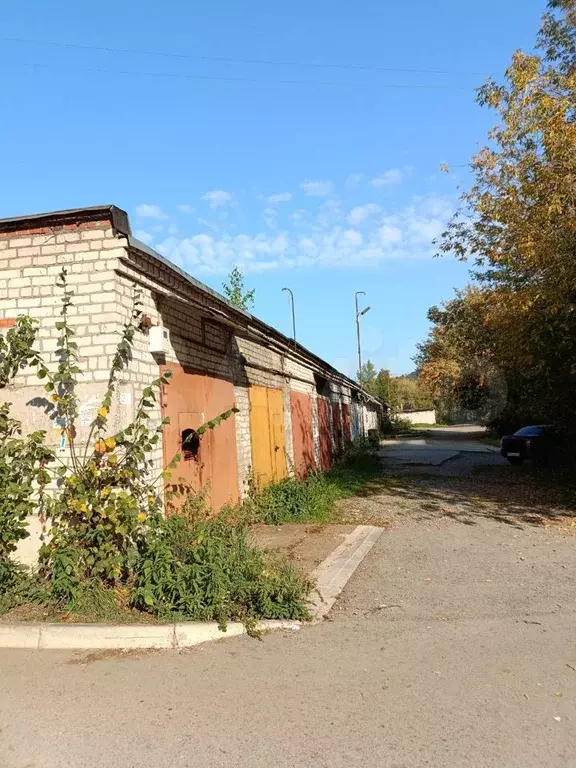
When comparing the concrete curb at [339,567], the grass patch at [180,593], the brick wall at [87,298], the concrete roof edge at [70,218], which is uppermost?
the concrete roof edge at [70,218]

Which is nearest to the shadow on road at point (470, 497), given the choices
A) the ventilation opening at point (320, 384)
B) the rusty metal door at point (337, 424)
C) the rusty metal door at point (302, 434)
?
the rusty metal door at point (302, 434)

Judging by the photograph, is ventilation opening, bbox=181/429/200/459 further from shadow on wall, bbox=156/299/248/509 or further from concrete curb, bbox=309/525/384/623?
concrete curb, bbox=309/525/384/623

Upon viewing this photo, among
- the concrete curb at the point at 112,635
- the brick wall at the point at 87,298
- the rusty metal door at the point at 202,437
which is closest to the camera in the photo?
the concrete curb at the point at 112,635

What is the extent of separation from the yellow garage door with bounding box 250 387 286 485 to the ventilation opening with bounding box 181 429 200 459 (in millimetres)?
2837

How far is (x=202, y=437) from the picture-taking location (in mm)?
7832

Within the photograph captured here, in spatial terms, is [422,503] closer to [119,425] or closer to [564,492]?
[564,492]

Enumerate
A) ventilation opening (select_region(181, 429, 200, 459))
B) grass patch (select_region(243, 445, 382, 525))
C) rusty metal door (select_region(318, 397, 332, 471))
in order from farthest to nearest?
1. rusty metal door (select_region(318, 397, 332, 471))
2. grass patch (select_region(243, 445, 382, 525))
3. ventilation opening (select_region(181, 429, 200, 459))

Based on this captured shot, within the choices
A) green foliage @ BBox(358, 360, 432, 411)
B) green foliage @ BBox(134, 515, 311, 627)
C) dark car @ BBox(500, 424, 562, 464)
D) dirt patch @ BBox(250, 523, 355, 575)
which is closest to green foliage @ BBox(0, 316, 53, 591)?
green foliage @ BBox(134, 515, 311, 627)

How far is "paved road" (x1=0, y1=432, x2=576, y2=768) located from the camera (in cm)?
309

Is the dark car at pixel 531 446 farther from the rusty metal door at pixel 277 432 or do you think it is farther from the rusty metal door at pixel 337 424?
the rusty metal door at pixel 277 432

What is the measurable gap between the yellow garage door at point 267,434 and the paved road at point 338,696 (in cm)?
514

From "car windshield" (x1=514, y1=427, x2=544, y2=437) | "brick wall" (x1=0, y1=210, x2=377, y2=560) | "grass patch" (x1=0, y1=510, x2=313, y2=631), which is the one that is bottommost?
"grass patch" (x1=0, y1=510, x2=313, y2=631)

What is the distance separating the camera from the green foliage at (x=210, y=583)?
489 centimetres

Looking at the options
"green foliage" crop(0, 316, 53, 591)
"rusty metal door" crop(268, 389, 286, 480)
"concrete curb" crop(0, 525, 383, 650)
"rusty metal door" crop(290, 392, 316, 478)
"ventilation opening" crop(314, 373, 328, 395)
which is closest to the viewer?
"concrete curb" crop(0, 525, 383, 650)
